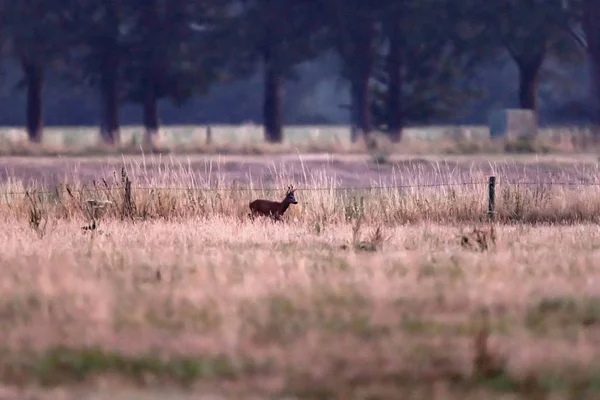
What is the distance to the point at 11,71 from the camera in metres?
73.6

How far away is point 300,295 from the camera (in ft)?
40.6

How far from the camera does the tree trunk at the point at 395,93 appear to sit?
47.0 metres


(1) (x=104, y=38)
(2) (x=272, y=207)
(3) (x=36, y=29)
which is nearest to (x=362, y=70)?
(1) (x=104, y=38)

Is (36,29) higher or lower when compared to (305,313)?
higher

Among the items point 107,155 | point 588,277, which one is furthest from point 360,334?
point 107,155

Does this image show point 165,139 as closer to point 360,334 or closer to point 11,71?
point 11,71

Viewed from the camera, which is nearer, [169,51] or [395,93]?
[169,51]

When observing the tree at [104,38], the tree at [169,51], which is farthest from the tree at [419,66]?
the tree at [104,38]

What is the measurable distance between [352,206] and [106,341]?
34.5ft

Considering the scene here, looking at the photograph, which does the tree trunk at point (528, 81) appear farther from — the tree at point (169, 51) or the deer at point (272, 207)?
the deer at point (272, 207)

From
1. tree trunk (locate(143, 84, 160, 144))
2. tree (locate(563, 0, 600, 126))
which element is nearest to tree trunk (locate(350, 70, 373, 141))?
tree trunk (locate(143, 84, 160, 144))

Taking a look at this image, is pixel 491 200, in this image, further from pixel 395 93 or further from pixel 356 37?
pixel 395 93

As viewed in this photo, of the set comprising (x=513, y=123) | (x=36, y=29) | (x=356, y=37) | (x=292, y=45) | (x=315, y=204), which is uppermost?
(x=36, y=29)

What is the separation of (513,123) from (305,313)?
34.8m
